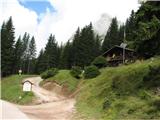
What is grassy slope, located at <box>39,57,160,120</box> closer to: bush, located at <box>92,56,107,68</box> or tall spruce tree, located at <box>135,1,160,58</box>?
tall spruce tree, located at <box>135,1,160,58</box>

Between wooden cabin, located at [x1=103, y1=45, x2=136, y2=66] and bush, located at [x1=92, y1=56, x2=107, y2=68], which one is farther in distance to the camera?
wooden cabin, located at [x1=103, y1=45, x2=136, y2=66]

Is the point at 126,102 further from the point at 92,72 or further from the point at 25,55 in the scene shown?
the point at 25,55

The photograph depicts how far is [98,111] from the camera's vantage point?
28.9 metres

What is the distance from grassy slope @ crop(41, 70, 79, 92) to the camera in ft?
176

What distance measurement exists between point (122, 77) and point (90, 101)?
17.1 feet

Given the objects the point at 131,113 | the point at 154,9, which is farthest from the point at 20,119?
the point at 154,9

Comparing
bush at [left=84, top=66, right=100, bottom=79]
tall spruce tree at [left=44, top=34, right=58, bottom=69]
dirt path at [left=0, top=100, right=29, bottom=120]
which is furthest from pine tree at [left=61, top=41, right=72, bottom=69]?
dirt path at [left=0, top=100, right=29, bottom=120]

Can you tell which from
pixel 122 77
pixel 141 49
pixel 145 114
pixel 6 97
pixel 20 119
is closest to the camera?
pixel 20 119

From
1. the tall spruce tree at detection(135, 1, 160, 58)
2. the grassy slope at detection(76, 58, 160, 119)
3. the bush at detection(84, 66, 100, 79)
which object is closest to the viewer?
the tall spruce tree at detection(135, 1, 160, 58)

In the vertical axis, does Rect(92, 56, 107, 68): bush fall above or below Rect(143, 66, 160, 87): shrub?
above

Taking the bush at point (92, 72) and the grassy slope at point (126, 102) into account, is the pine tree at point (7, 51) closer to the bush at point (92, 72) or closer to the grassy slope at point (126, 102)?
the bush at point (92, 72)

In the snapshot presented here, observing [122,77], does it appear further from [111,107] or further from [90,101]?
[111,107]

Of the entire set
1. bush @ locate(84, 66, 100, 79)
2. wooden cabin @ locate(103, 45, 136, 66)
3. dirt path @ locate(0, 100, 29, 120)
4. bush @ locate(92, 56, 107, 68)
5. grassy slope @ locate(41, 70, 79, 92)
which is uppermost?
wooden cabin @ locate(103, 45, 136, 66)

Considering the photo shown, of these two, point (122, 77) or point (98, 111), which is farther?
point (122, 77)
